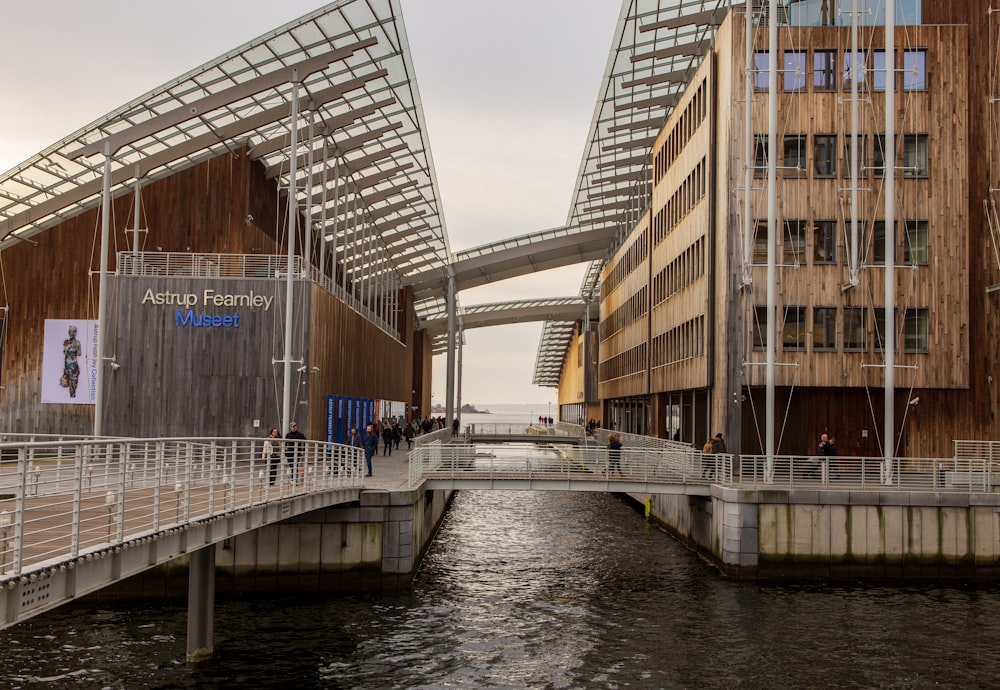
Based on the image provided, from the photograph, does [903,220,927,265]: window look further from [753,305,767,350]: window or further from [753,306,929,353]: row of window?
[753,305,767,350]: window

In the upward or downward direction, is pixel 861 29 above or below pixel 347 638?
above

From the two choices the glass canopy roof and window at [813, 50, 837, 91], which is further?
the glass canopy roof

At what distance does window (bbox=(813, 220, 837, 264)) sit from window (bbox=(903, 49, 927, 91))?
494 cm

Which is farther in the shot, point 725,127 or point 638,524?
point 638,524

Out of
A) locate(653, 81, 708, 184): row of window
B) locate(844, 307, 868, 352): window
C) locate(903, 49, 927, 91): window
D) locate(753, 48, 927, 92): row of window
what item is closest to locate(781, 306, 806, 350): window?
locate(844, 307, 868, 352): window

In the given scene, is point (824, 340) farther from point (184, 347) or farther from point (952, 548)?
point (184, 347)

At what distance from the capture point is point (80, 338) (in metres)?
38.0

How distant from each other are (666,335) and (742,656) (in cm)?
2939

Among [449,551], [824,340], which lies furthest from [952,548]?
[449,551]

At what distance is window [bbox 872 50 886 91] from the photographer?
109 ft

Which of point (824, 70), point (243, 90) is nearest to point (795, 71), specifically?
point (824, 70)

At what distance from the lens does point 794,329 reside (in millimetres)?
33281

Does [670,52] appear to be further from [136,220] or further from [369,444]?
[136,220]

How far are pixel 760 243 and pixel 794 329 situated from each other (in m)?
2.92
